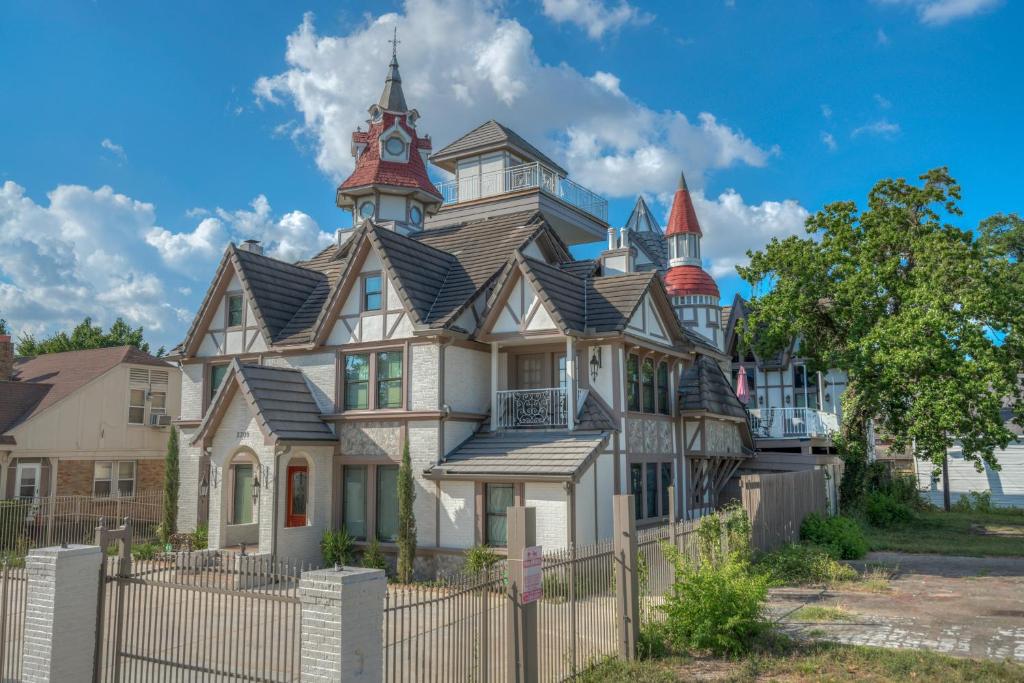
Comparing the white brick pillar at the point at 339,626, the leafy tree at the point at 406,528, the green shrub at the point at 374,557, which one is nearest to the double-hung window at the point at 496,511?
the leafy tree at the point at 406,528

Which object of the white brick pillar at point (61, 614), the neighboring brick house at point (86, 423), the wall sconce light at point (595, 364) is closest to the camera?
the white brick pillar at point (61, 614)

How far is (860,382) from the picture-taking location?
28.1 metres

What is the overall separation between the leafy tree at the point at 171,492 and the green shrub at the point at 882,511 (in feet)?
76.6

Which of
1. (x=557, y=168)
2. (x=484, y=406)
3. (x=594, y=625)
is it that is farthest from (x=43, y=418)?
(x=594, y=625)

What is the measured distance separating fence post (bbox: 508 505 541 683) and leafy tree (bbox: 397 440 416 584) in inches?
437

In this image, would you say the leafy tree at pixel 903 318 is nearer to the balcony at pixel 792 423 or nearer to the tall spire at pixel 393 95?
the balcony at pixel 792 423

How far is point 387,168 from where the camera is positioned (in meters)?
31.0

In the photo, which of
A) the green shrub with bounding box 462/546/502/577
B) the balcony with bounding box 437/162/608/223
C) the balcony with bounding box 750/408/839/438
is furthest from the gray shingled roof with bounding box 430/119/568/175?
the green shrub with bounding box 462/546/502/577

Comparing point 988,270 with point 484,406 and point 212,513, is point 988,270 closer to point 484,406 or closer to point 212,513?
point 484,406

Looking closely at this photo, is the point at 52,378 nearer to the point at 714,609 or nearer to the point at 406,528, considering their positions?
the point at 406,528

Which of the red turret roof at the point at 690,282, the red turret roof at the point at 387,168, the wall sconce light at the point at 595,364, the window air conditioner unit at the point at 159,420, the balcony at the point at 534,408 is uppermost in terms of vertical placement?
the red turret roof at the point at 387,168

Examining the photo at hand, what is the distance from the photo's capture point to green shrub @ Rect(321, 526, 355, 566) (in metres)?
20.6

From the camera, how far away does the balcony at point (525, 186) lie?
31.2m

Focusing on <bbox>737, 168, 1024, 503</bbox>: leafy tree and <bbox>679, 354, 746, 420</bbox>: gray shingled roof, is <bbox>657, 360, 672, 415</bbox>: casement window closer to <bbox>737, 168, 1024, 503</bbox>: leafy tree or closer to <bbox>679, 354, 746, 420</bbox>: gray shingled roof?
<bbox>679, 354, 746, 420</bbox>: gray shingled roof
